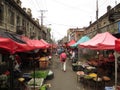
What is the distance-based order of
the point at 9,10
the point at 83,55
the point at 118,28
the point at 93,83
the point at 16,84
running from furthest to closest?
the point at 83,55 < the point at 9,10 < the point at 118,28 < the point at 93,83 < the point at 16,84

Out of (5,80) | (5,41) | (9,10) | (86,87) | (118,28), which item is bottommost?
(86,87)

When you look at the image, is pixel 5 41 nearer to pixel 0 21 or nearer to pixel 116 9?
→ pixel 0 21

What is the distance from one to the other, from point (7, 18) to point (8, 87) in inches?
522

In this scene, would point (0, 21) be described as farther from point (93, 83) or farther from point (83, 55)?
point (83, 55)

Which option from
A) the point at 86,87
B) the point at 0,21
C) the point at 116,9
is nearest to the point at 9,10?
the point at 0,21

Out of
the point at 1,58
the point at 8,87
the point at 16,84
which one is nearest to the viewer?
the point at 8,87

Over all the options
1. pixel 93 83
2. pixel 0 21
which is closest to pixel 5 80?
pixel 93 83

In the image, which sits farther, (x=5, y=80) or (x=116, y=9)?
(x=116, y=9)

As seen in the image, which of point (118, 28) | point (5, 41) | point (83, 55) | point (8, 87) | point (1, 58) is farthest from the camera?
point (83, 55)

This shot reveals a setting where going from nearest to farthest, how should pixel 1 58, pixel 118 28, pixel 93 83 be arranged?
1. pixel 93 83
2. pixel 1 58
3. pixel 118 28

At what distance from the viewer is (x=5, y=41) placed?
7.49 metres

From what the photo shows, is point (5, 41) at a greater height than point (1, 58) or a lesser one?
greater

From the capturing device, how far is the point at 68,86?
14609 millimetres

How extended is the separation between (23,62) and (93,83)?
12.3 metres
